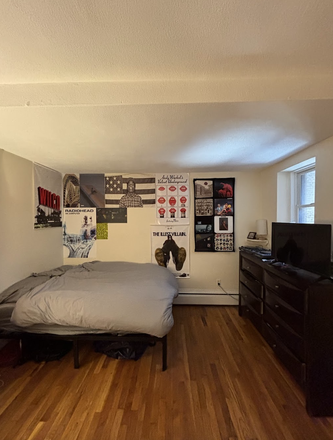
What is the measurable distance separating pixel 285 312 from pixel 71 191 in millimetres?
3353

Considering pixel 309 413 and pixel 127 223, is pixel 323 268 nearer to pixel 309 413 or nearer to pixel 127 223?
pixel 309 413

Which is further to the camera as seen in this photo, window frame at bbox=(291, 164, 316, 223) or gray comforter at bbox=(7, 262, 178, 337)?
window frame at bbox=(291, 164, 316, 223)

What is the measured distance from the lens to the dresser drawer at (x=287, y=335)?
1656 mm

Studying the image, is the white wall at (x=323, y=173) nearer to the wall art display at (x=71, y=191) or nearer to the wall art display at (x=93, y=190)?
the wall art display at (x=93, y=190)

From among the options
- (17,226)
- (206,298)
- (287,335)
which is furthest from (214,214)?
(17,226)

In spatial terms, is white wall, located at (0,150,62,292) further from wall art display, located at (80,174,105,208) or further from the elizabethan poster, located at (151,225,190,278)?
the elizabethan poster, located at (151,225,190,278)

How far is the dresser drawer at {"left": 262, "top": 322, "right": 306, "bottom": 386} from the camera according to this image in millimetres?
1632

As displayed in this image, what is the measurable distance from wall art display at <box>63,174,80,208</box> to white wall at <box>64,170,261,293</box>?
0.72 metres

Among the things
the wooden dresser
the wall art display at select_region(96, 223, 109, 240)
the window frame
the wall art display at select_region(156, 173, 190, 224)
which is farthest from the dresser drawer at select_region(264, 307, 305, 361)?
the wall art display at select_region(96, 223, 109, 240)

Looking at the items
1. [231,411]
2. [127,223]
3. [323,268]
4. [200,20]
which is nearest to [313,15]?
[200,20]

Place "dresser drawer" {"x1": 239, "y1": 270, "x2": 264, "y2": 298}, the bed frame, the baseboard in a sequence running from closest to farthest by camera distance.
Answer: the bed frame → "dresser drawer" {"x1": 239, "y1": 270, "x2": 264, "y2": 298} → the baseboard

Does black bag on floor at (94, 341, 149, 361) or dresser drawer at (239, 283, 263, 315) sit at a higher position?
dresser drawer at (239, 283, 263, 315)

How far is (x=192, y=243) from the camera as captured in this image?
11.5 feet

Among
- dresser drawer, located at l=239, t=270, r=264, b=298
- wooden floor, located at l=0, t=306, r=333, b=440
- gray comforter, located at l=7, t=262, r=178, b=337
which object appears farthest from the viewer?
dresser drawer, located at l=239, t=270, r=264, b=298
